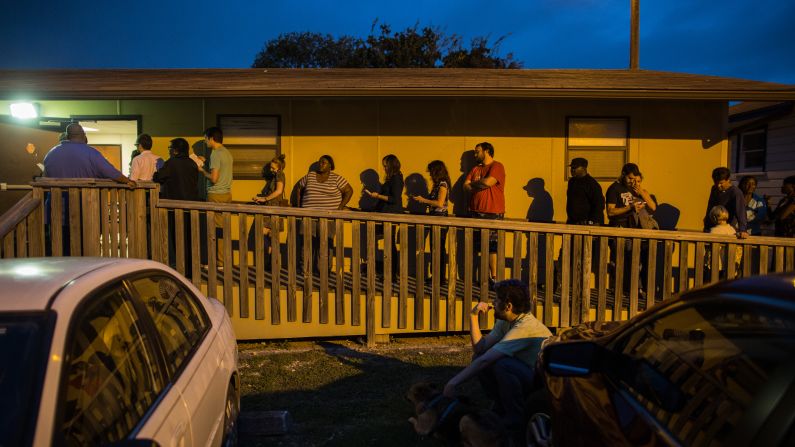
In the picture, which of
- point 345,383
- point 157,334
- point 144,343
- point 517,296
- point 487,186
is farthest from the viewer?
point 487,186

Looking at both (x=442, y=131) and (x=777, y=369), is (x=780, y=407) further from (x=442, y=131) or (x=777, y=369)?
(x=442, y=131)

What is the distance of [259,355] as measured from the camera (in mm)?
6707

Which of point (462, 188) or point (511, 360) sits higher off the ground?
point (462, 188)

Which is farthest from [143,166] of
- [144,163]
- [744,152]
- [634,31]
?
[744,152]

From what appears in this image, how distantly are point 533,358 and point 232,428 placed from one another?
78.8 inches

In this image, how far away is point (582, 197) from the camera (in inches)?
315

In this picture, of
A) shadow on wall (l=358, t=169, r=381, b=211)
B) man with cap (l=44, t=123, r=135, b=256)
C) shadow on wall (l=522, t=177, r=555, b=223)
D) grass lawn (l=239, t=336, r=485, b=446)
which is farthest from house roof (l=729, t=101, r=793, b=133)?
man with cap (l=44, t=123, r=135, b=256)

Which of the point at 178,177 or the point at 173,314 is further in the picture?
the point at 178,177

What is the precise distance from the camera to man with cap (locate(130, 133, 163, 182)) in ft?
26.6

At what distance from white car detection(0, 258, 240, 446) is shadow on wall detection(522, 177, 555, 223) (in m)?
6.43

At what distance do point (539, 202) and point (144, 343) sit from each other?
7.15 metres

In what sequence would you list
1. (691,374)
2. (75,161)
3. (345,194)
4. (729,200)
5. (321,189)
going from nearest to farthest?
(691,374) < (75,161) < (729,200) < (321,189) < (345,194)

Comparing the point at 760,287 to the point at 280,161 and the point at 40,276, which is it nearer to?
the point at 40,276

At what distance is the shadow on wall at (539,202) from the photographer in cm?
912
